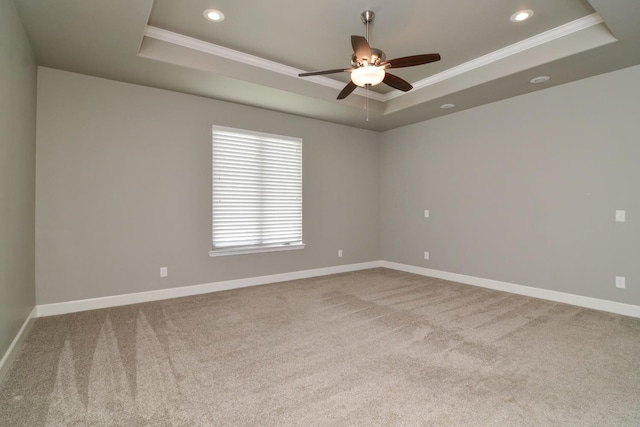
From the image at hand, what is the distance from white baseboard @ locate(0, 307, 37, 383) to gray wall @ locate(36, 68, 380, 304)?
58cm

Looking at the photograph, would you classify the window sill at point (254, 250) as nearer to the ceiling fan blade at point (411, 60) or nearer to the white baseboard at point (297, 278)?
the white baseboard at point (297, 278)

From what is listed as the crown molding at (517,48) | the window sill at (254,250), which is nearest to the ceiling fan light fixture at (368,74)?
the crown molding at (517,48)

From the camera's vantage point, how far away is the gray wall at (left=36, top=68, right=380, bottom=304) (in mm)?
3568

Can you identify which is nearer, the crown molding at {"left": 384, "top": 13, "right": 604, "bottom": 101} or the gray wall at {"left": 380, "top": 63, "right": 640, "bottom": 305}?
the crown molding at {"left": 384, "top": 13, "right": 604, "bottom": 101}

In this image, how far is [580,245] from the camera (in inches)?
154

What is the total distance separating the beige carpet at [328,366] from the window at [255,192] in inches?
47.9

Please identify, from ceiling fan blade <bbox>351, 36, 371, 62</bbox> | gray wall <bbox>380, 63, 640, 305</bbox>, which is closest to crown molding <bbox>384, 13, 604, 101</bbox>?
gray wall <bbox>380, 63, 640, 305</bbox>

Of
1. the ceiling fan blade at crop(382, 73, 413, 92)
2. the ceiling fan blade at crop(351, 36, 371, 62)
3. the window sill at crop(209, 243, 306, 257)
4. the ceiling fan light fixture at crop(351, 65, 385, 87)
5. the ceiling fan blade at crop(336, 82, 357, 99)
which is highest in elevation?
the ceiling fan blade at crop(351, 36, 371, 62)

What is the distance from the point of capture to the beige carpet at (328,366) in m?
1.85

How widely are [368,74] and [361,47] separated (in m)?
0.24

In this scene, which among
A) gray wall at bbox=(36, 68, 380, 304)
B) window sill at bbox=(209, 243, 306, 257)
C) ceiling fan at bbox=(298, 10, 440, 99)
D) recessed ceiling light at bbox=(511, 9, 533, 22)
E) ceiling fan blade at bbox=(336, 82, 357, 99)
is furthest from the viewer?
window sill at bbox=(209, 243, 306, 257)

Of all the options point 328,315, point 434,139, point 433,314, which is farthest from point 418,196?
point 328,315

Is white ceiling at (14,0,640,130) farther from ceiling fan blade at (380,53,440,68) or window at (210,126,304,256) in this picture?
window at (210,126,304,256)

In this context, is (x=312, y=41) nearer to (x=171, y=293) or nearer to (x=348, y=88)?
(x=348, y=88)
